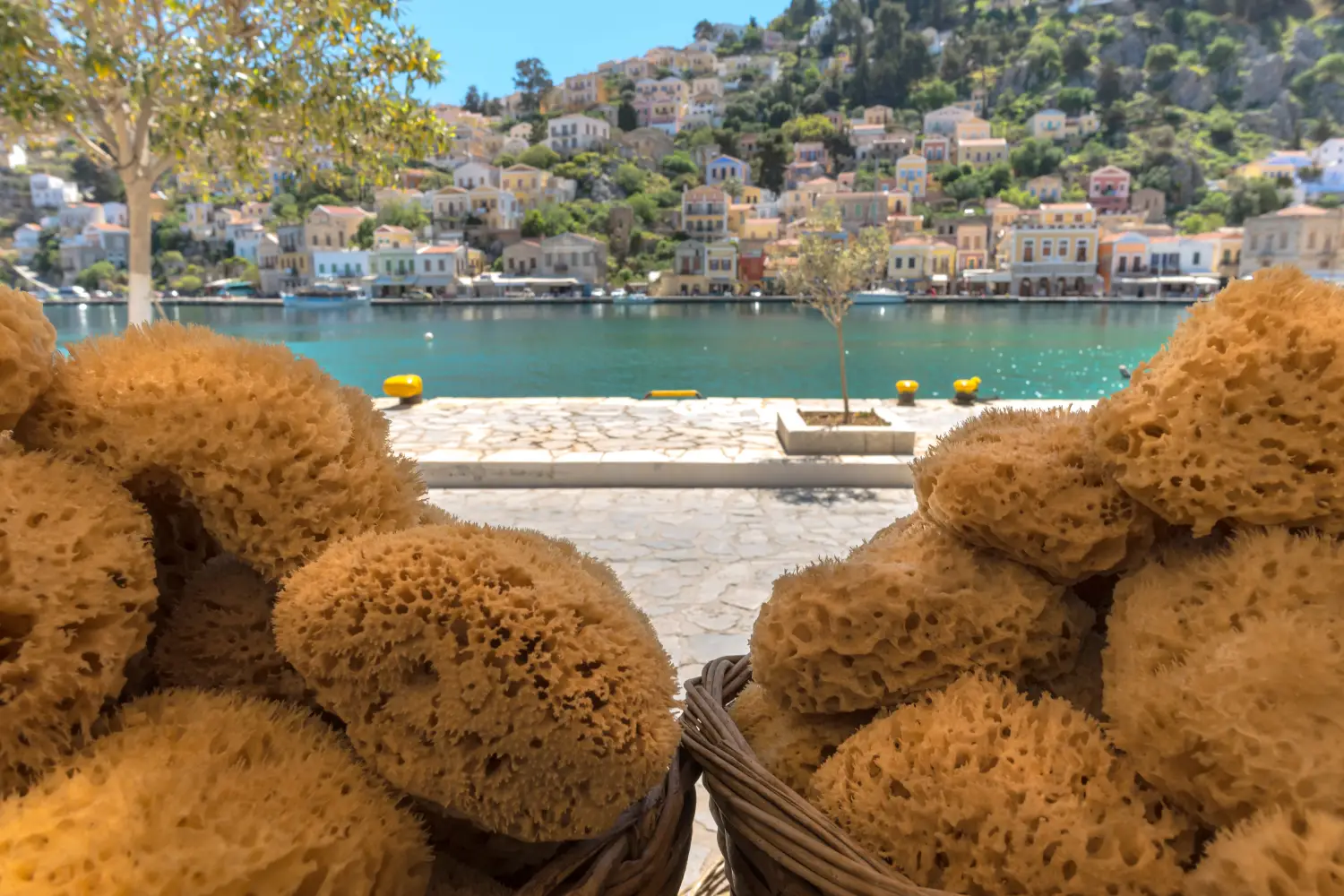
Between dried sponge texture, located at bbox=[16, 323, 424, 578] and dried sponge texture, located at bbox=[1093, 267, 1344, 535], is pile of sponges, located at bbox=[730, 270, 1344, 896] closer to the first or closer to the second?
dried sponge texture, located at bbox=[1093, 267, 1344, 535]

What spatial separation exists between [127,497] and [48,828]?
364mm

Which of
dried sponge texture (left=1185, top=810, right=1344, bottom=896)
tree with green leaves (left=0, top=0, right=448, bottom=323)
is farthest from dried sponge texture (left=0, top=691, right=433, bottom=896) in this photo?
tree with green leaves (left=0, top=0, right=448, bottom=323)

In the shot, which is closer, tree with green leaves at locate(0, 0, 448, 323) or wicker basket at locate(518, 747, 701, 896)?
wicker basket at locate(518, 747, 701, 896)

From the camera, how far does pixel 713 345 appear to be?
1390 inches

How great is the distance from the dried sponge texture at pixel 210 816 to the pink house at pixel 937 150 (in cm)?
8781

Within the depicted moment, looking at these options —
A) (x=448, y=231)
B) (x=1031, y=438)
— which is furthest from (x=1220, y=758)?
(x=448, y=231)

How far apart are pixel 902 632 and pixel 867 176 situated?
84313 mm

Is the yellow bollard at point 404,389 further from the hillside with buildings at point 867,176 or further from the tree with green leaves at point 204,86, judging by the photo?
the hillside with buildings at point 867,176

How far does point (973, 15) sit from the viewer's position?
10231 centimetres

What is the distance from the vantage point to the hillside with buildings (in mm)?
60906

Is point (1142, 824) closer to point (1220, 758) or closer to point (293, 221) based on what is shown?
point (1220, 758)

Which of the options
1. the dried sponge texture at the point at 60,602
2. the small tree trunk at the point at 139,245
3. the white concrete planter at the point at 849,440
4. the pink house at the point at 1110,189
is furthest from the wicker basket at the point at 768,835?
the pink house at the point at 1110,189

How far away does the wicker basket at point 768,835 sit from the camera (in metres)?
0.88

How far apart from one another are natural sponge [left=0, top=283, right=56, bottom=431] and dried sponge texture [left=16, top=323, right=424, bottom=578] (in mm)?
31
